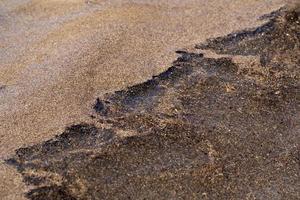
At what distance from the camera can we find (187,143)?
2.25 meters

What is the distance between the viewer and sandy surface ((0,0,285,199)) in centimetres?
240

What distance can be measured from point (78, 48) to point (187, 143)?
1007 millimetres

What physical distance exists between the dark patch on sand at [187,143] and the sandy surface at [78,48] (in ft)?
0.33

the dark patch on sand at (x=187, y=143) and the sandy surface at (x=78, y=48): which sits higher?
the sandy surface at (x=78, y=48)

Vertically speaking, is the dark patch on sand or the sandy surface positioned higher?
the sandy surface

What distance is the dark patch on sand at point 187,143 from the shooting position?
6.64ft

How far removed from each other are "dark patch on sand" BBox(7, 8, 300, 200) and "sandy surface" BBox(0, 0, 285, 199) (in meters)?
0.10

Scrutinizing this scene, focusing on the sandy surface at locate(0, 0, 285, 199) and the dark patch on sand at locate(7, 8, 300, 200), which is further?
the sandy surface at locate(0, 0, 285, 199)

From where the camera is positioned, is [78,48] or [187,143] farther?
[78,48]

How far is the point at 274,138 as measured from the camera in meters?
2.30

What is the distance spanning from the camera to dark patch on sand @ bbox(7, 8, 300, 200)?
2025 mm

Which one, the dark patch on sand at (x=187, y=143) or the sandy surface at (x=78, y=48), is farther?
the sandy surface at (x=78, y=48)

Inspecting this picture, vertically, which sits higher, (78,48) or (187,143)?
(78,48)

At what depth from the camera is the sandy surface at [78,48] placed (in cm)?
240
